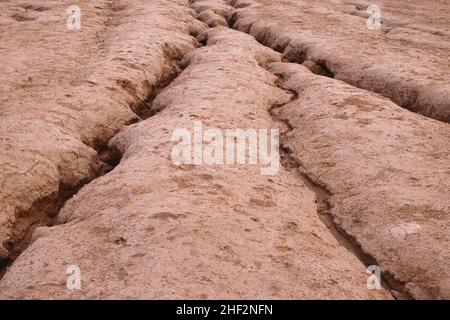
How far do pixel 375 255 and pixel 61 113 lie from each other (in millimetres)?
7394

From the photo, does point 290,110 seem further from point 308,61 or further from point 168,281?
point 168,281

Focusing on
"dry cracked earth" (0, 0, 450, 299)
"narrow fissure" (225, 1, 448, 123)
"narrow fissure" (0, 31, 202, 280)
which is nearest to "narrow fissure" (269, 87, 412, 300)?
"dry cracked earth" (0, 0, 450, 299)

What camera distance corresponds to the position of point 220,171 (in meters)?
7.66

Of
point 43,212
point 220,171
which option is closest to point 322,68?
point 220,171

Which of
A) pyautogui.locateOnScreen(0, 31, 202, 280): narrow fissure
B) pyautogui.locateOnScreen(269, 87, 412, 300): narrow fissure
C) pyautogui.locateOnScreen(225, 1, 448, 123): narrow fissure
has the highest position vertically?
pyautogui.locateOnScreen(225, 1, 448, 123): narrow fissure

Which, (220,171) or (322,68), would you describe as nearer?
(220,171)

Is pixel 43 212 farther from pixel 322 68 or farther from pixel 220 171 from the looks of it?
pixel 322 68

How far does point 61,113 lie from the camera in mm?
9844

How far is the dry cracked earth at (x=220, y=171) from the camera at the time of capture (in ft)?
17.8

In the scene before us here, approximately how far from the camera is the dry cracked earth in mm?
5434

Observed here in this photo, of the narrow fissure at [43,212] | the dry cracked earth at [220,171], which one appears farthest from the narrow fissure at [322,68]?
the narrow fissure at [43,212]

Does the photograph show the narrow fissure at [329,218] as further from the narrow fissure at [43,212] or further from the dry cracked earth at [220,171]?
the narrow fissure at [43,212]

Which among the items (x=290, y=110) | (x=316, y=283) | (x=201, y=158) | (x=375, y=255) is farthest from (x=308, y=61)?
(x=316, y=283)

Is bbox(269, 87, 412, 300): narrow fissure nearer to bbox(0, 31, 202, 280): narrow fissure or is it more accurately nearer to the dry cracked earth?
the dry cracked earth
